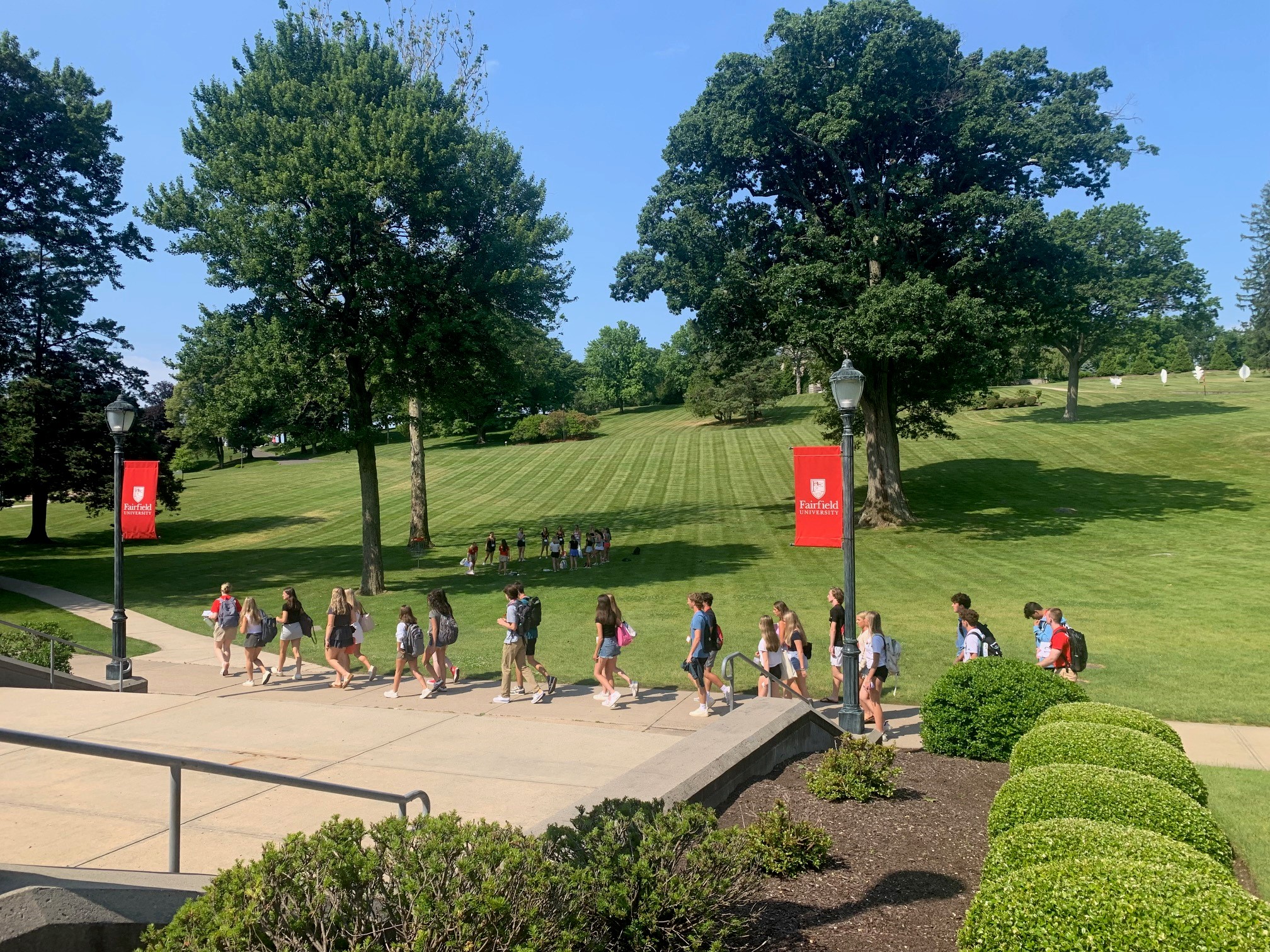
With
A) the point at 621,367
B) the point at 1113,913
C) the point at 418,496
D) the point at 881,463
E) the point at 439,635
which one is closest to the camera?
the point at 1113,913

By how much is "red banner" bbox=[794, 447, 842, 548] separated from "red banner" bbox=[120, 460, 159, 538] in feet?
41.0

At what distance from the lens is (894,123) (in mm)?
31719

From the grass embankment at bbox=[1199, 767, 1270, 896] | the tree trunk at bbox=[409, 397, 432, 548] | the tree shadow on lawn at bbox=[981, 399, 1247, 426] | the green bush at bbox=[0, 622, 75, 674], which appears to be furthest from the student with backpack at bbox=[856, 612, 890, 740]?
the tree shadow on lawn at bbox=[981, 399, 1247, 426]

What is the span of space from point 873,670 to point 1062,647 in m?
2.78

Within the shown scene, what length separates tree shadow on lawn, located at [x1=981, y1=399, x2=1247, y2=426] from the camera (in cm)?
5734

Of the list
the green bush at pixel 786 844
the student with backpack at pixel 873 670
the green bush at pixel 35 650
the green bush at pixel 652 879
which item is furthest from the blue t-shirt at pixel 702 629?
the green bush at pixel 35 650

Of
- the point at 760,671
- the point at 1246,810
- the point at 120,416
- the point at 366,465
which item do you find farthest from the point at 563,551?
the point at 1246,810

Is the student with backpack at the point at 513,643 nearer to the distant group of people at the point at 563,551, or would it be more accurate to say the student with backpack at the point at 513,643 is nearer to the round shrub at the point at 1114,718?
the round shrub at the point at 1114,718

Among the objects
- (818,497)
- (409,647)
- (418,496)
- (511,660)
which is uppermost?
(818,497)

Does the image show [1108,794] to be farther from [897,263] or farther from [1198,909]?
[897,263]

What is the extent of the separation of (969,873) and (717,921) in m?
2.59

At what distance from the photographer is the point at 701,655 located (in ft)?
39.1

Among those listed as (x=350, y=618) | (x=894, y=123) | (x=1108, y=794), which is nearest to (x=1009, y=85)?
(x=894, y=123)

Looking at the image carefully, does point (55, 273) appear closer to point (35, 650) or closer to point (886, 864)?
point (35, 650)
